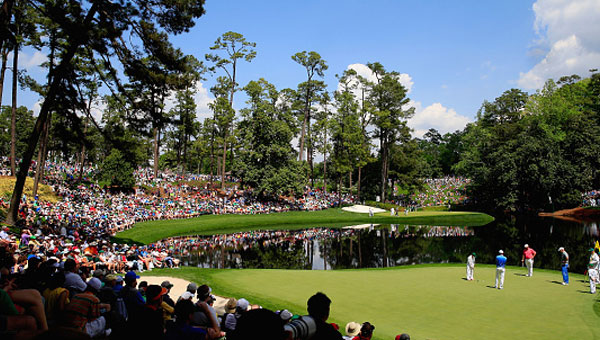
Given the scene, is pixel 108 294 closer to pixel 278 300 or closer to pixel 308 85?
pixel 278 300

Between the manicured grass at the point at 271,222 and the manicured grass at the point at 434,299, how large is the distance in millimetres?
14460

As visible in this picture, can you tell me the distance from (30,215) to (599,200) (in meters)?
69.7

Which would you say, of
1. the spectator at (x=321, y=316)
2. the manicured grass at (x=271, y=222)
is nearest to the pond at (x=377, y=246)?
the manicured grass at (x=271, y=222)

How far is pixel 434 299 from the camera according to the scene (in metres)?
13.1

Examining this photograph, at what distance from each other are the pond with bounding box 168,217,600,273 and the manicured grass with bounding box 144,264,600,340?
5.11 metres

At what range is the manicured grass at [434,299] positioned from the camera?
9992 millimetres

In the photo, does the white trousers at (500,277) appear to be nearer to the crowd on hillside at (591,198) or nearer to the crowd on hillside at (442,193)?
the crowd on hillside at (442,193)

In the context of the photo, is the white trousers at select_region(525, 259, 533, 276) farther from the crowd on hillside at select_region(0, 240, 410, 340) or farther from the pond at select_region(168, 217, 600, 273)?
the crowd on hillside at select_region(0, 240, 410, 340)

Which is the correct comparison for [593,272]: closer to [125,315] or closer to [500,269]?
[500,269]

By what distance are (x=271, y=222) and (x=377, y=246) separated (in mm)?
14889

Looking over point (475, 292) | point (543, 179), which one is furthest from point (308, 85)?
point (475, 292)

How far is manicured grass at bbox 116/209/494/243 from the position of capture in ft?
103

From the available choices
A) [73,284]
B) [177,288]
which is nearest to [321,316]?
[73,284]

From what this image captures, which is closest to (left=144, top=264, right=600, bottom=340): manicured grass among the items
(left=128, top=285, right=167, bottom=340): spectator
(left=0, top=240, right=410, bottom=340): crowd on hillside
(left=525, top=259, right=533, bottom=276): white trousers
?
(left=525, top=259, right=533, bottom=276): white trousers
